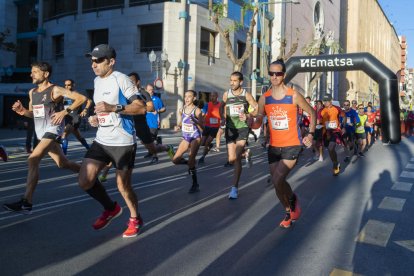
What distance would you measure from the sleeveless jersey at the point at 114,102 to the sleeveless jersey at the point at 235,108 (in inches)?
100

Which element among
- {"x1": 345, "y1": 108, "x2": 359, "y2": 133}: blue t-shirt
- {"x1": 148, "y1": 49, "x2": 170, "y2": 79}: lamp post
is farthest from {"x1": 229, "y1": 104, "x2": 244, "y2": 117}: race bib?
{"x1": 148, "y1": 49, "x2": 170, "y2": 79}: lamp post

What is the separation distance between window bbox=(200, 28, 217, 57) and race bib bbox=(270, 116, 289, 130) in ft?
78.5

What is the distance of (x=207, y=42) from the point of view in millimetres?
29031

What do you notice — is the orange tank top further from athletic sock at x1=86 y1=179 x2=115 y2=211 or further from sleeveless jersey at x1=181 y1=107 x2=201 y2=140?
sleeveless jersey at x1=181 y1=107 x2=201 y2=140

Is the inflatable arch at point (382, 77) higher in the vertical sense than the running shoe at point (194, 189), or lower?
higher

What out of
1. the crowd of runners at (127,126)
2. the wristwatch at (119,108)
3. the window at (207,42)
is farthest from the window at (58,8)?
the wristwatch at (119,108)

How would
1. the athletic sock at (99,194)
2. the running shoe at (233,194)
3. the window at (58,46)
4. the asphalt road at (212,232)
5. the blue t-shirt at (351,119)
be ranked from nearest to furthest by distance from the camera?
the asphalt road at (212,232) → the athletic sock at (99,194) → the running shoe at (233,194) → the blue t-shirt at (351,119) → the window at (58,46)

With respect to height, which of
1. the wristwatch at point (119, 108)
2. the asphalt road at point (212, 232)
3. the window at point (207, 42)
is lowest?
the asphalt road at point (212, 232)

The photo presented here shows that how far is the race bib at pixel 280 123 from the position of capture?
4.92 m

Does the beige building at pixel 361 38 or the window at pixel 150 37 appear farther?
the beige building at pixel 361 38

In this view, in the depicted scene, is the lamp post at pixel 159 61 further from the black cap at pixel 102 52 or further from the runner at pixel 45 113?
the black cap at pixel 102 52

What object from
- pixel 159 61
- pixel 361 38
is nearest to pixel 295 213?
pixel 159 61

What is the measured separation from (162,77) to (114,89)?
23.0 meters

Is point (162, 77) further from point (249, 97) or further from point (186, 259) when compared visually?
point (186, 259)
